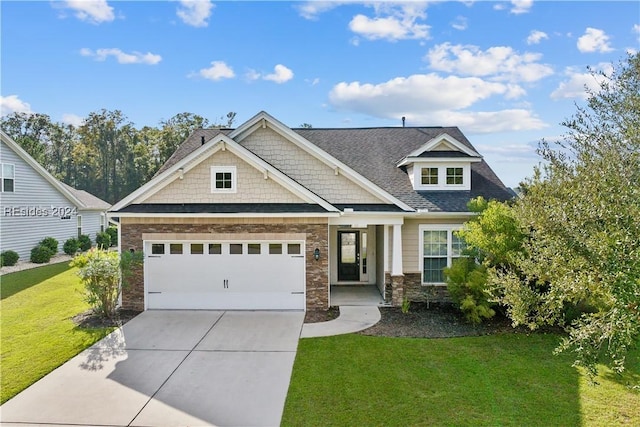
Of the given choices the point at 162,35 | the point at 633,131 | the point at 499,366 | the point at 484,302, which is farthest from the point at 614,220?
the point at 162,35

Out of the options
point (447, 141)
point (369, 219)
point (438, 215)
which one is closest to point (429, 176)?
point (447, 141)

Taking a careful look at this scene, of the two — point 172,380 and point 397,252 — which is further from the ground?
point 397,252

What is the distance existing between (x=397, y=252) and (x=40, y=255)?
19.8m

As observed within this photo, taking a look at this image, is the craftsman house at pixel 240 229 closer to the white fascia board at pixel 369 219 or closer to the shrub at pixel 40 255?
the white fascia board at pixel 369 219

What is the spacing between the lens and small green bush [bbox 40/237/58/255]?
76.1 feet

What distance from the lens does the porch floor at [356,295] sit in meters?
13.6

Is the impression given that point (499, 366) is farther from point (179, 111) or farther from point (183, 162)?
point (179, 111)

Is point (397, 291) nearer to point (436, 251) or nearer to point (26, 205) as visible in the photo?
point (436, 251)

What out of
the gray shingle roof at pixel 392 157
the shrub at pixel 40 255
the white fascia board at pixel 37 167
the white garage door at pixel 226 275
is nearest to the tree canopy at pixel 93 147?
the white fascia board at pixel 37 167

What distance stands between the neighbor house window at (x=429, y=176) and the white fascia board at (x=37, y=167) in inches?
815

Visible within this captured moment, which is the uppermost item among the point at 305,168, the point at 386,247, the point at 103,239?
the point at 305,168

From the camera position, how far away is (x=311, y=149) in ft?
45.4

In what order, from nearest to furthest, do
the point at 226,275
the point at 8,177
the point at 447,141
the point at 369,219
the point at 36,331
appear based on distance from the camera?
1. the point at 36,331
2. the point at 226,275
3. the point at 369,219
4. the point at 447,141
5. the point at 8,177

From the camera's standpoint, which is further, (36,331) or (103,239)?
(103,239)
